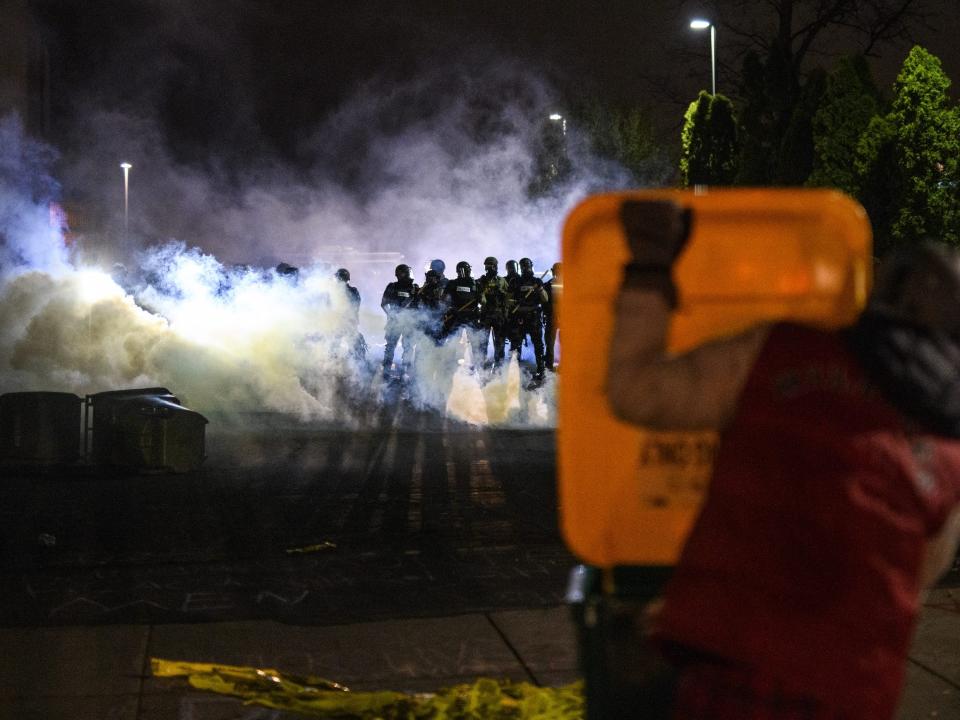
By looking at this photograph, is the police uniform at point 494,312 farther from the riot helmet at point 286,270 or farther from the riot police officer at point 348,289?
the riot helmet at point 286,270

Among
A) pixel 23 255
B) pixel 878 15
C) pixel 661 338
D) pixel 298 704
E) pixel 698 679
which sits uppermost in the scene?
pixel 878 15

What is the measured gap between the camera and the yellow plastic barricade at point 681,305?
2197 millimetres

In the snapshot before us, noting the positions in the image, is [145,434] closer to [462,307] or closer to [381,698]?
[381,698]

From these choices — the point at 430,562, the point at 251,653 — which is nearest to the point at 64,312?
the point at 430,562

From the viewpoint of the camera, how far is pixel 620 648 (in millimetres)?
2223

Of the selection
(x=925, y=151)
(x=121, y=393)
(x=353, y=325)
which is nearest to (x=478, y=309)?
(x=353, y=325)

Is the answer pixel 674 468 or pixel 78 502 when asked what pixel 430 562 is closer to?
pixel 78 502

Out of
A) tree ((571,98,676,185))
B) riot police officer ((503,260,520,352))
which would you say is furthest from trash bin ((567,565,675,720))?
tree ((571,98,676,185))

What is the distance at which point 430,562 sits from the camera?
6.37 m

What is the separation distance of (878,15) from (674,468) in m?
28.9

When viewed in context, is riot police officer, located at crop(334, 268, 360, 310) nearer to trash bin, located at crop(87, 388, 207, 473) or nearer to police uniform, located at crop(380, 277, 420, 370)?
police uniform, located at crop(380, 277, 420, 370)

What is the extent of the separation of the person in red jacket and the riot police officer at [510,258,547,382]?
15.5 meters

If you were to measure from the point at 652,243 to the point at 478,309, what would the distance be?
52.4ft

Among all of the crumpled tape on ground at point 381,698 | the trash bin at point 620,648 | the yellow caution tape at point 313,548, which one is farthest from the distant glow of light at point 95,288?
the trash bin at point 620,648
